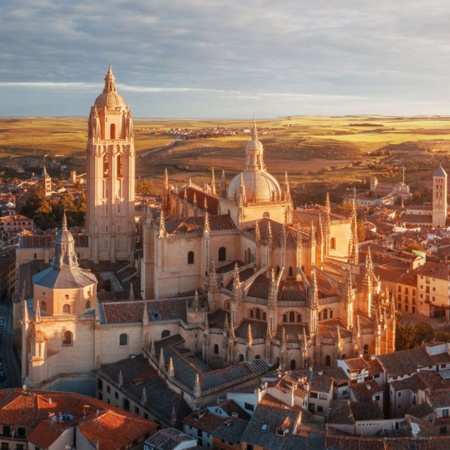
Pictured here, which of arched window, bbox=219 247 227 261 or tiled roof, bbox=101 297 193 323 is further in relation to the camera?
arched window, bbox=219 247 227 261

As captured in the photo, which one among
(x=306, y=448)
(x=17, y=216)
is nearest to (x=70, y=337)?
(x=306, y=448)

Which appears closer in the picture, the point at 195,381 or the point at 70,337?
the point at 195,381

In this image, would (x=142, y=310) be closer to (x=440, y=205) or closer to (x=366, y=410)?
(x=366, y=410)

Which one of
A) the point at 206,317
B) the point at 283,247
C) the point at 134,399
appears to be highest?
the point at 283,247

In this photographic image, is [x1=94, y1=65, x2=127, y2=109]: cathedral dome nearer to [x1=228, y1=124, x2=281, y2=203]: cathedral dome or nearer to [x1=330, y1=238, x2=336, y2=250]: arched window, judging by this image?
[x1=228, y1=124, x2=281, y2=203]: cathedral dome

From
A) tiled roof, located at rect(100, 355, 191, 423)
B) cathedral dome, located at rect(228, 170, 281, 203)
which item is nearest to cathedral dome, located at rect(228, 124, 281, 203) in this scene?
cathedral dome, located at rect(228, 170, 281, 203)

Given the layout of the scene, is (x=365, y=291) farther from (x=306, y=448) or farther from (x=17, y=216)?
(x=17, y=216)

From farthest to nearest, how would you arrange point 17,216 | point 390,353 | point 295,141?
1. point 295,141
2. point 17,216
3. point 390,353

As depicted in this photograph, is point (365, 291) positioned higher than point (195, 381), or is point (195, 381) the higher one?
point (365, 291)
